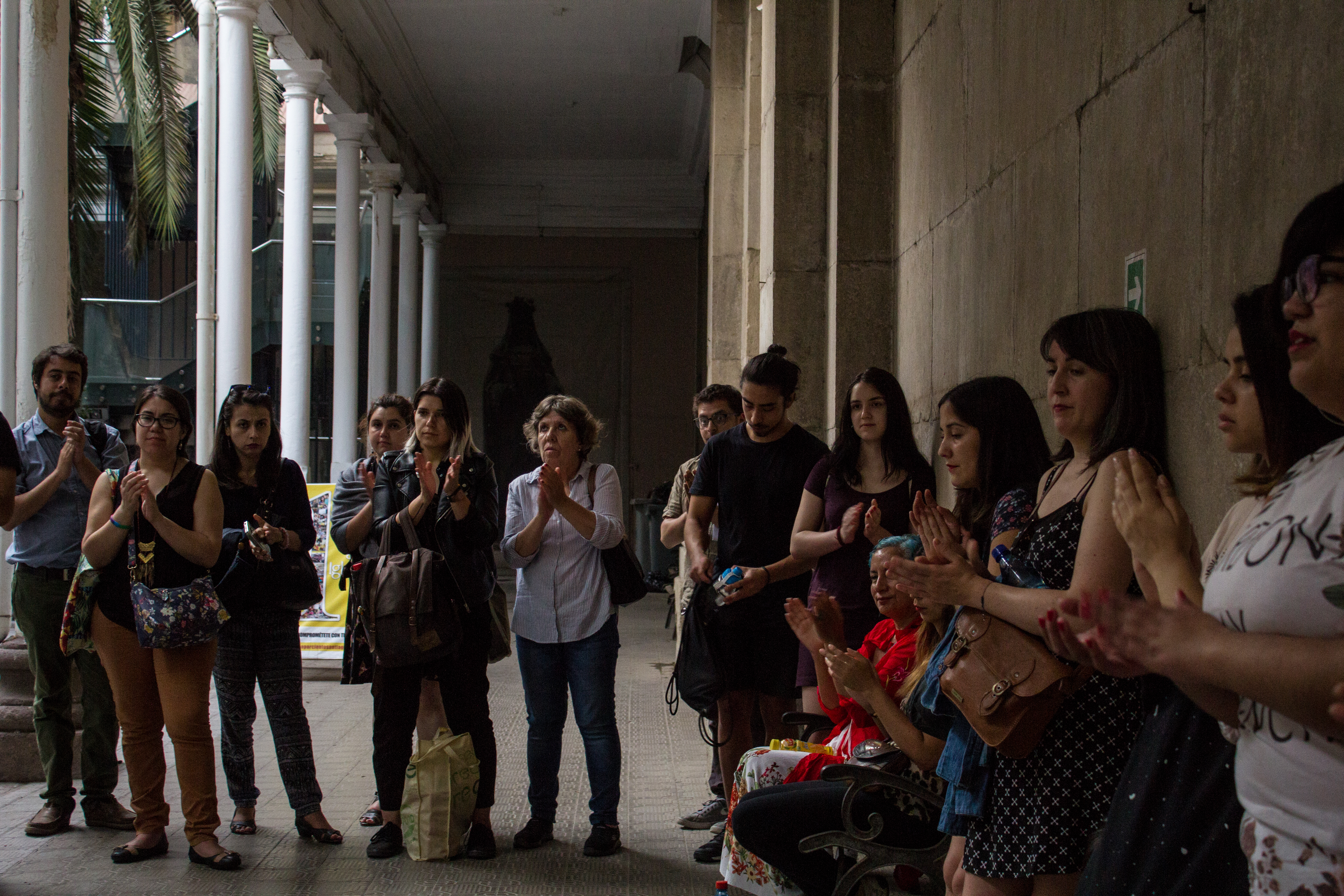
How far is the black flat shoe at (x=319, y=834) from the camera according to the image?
15.3 feet

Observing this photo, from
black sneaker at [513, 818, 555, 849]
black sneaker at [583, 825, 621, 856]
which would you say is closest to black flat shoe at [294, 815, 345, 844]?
black sneaker at [513, 818, 555, 849]

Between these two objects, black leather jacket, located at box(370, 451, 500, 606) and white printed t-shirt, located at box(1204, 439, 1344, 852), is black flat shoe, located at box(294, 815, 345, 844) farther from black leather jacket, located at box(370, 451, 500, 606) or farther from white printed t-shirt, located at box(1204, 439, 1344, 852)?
white printed t-shirt, located at box(1204, 439, 1344, 852)

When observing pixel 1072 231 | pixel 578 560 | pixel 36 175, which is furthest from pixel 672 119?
pixel 1072 231

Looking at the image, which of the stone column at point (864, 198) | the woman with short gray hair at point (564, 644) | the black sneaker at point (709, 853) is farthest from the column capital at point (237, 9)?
the black sneaker at point (709, 853)

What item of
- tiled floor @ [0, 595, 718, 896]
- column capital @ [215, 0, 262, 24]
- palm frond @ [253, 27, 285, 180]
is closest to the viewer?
tiled floor @ [0, 595, 718, 896]

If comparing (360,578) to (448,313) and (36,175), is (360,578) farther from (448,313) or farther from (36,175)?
(448,313)

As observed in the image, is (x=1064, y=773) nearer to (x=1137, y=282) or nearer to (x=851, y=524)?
(x=1137, y=282)

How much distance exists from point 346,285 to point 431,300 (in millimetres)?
5796

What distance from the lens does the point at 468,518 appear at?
4605 millimetres

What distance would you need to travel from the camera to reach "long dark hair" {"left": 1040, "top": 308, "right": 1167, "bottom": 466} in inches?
96.9

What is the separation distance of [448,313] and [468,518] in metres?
17.6

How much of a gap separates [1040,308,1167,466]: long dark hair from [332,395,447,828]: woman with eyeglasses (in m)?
2.95

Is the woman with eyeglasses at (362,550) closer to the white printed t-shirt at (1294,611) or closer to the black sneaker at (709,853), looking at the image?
the black sneaker at (709,853)

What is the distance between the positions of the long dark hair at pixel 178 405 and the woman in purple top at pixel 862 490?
236 centimetres
